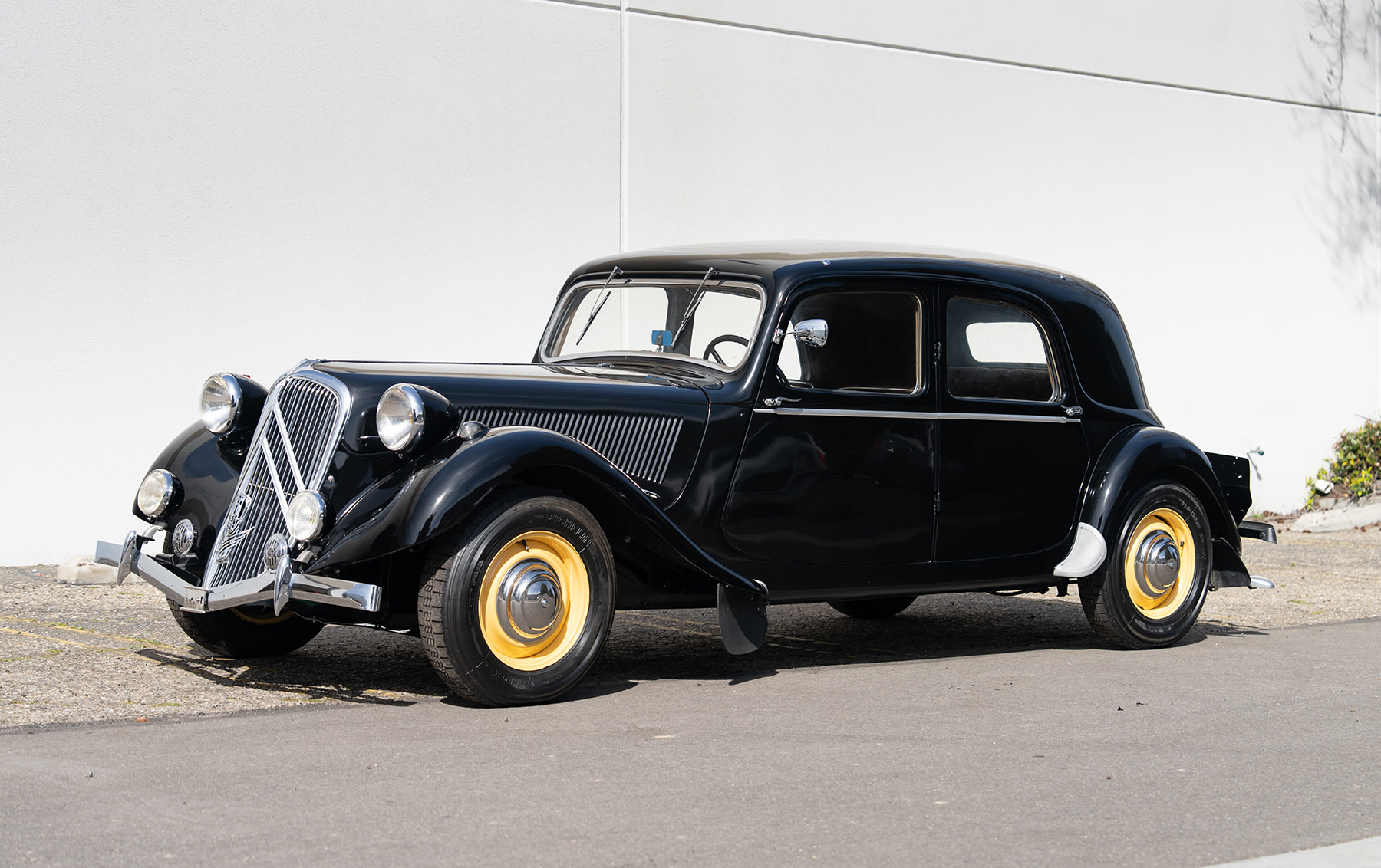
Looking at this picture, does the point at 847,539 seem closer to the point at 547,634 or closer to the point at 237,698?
the point at 547,634

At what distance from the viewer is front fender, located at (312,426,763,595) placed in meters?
4.77

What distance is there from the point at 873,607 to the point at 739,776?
12.1 feet

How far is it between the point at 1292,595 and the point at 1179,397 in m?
4.74

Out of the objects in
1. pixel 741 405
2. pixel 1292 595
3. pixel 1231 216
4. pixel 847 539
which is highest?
pixel 1231 216

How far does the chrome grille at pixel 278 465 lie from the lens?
512 cm

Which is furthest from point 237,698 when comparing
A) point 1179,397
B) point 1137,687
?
point 1179,397

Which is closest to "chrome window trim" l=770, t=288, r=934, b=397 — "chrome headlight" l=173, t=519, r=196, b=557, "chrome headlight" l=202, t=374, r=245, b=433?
"chrome headlight" l=202, t=374, r=245, b=433

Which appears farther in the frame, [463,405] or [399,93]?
[399,93]

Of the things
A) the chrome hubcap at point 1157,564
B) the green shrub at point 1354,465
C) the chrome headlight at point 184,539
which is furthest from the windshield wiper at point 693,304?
the green shrub at point 1354,465

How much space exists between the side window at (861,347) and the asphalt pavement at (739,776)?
1.23 m

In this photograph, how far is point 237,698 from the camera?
509 cm

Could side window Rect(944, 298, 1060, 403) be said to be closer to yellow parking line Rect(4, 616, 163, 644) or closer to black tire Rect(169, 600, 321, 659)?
black tire Rect(169, 600, 321, 659)

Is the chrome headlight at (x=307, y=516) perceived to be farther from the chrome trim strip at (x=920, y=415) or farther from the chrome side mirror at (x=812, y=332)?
the chrome side mirror at (x=812, y=332)

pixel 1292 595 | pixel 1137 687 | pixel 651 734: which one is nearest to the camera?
pixel 651 734
